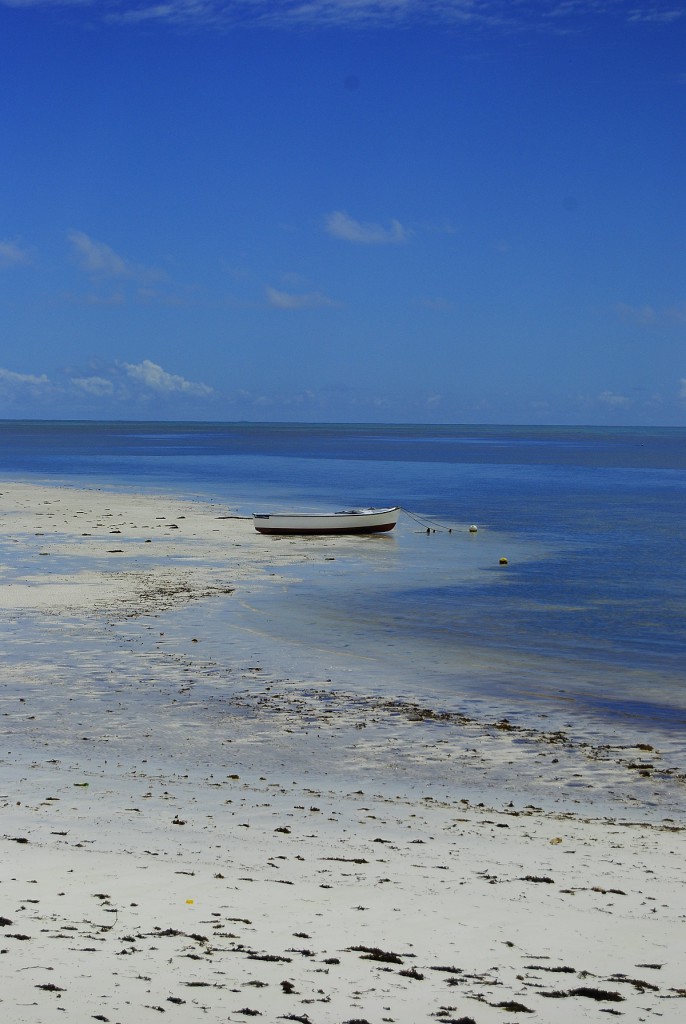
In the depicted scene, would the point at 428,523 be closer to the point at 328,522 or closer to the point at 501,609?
the point at 328,522

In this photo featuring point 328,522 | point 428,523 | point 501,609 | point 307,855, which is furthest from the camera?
point 428,523

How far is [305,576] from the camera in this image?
1341 inches

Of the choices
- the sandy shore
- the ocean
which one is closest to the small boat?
the ocean

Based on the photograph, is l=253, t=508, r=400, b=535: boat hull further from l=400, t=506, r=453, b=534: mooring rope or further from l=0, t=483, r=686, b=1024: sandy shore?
l=0, t=483, r=686, b=1024: sandy shore

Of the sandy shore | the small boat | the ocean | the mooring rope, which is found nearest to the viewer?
the sandy shore

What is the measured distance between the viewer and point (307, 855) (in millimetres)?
11523

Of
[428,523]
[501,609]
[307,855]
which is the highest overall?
[428,523]

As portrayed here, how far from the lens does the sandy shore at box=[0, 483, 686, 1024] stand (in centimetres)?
831

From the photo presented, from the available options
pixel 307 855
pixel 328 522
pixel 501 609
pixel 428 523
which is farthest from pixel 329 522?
pixel 307 855

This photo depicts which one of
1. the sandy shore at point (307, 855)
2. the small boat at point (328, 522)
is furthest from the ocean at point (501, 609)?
the sandy shore at point (307, 855)

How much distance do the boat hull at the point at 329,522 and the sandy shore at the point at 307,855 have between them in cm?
2150

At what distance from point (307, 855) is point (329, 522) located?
3376 cm

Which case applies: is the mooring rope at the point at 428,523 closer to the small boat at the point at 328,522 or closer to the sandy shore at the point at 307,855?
the small boat at the point at 328,522

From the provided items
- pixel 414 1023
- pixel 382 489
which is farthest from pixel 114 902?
pixel 382 489
